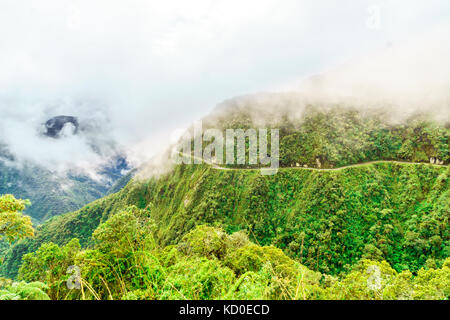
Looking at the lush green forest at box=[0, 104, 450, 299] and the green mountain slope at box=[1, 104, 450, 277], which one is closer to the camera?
the lush green forest at box=[0, 104, 450, 299]

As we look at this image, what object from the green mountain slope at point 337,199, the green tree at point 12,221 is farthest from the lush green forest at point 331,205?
the green tree at point 12,221

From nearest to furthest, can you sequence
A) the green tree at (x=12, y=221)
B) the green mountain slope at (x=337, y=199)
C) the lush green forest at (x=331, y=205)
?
the green tree at (x=12, y=221), the lush green forest at (x=331, y=205), the green mountain slope at (x=337, y=199)

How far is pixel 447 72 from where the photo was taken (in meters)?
98.8

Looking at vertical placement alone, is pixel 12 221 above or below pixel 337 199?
above

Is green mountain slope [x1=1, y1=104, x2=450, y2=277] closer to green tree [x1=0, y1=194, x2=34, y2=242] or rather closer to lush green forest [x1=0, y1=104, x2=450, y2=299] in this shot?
lush green forest [x1=0, y1=104, x2=450, y2=299]

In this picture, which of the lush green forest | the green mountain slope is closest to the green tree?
the lush green forest

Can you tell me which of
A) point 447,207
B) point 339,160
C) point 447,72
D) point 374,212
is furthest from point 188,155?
point 447,72

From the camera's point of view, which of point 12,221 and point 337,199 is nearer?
point 12,221

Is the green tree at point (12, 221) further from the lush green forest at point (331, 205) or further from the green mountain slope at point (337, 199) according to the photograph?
the green mountain slope at point (337, 199)

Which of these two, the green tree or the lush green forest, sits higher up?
the green tree

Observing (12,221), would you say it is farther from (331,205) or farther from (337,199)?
(337,199)

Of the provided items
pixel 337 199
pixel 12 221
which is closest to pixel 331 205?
pixel 337 199
